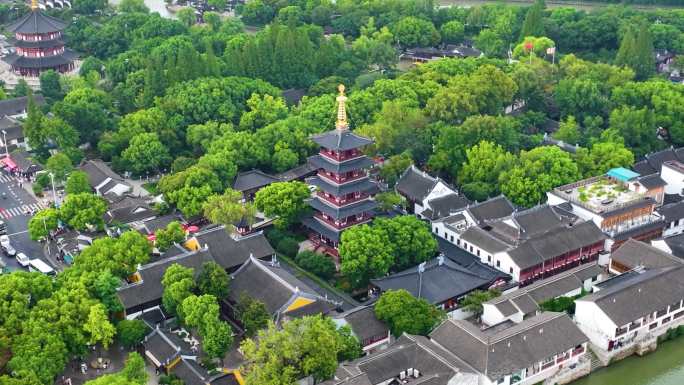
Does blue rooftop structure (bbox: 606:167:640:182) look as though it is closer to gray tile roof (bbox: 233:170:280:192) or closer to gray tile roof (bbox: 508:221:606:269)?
gray tile roof (bbox: 508:221:606:269)

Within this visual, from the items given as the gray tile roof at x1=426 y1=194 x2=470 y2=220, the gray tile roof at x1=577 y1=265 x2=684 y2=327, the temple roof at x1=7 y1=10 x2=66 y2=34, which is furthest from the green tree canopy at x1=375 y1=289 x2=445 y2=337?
the temple roof at x1=7 y1=10 x2=66 y2=34

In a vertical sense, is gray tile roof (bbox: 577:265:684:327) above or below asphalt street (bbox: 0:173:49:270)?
above

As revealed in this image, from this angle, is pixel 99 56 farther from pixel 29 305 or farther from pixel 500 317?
pixel 500 317

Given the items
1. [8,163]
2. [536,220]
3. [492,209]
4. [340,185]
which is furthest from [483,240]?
[8,163]

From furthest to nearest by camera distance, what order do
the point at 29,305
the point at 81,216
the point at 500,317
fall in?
the point at 81,216 < the point at 500,317 < the point at 29,305

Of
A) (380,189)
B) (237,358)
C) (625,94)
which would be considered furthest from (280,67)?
(237,358)

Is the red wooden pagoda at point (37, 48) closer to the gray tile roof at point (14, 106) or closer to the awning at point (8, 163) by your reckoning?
the gray tile roof at point (14, 106)

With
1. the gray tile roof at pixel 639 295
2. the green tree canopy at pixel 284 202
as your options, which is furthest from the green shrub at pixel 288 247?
the gray tile roof at pixel 639 295
